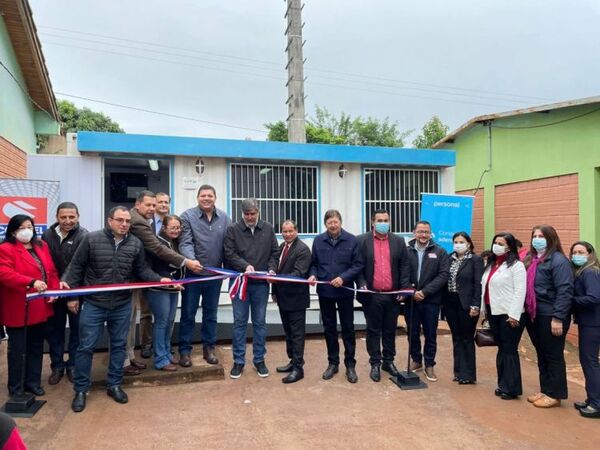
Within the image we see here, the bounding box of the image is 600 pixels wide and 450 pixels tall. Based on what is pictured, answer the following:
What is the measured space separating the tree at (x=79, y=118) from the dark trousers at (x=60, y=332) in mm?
18371

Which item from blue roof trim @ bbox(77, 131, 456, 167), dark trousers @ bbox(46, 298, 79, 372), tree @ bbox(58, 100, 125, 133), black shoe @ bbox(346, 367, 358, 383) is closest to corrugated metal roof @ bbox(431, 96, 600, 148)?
blue roof trim @ bbox(77, 131, 456, 167)

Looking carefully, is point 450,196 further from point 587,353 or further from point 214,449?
point 214,449

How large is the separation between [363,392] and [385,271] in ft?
3.94

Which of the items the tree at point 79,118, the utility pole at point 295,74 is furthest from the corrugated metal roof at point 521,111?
the tree at point 79,118

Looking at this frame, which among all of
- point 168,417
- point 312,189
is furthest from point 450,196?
point 168,417

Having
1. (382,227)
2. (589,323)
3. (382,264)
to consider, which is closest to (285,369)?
(382,264)

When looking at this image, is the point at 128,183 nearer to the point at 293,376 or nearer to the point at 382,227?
the point at 293,376

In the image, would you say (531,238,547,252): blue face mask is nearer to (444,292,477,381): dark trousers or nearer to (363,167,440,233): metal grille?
(444,292,477,381): dark trousers

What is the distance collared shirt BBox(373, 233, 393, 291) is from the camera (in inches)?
179

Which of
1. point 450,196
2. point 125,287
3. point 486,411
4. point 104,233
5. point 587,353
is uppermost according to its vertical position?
point 450,196

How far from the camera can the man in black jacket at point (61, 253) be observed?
13.6 ft

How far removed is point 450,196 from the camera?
754 centimetres

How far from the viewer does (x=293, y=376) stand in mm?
4488

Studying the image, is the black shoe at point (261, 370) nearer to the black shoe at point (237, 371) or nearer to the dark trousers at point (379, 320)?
the black shoe at point (237, 371)
